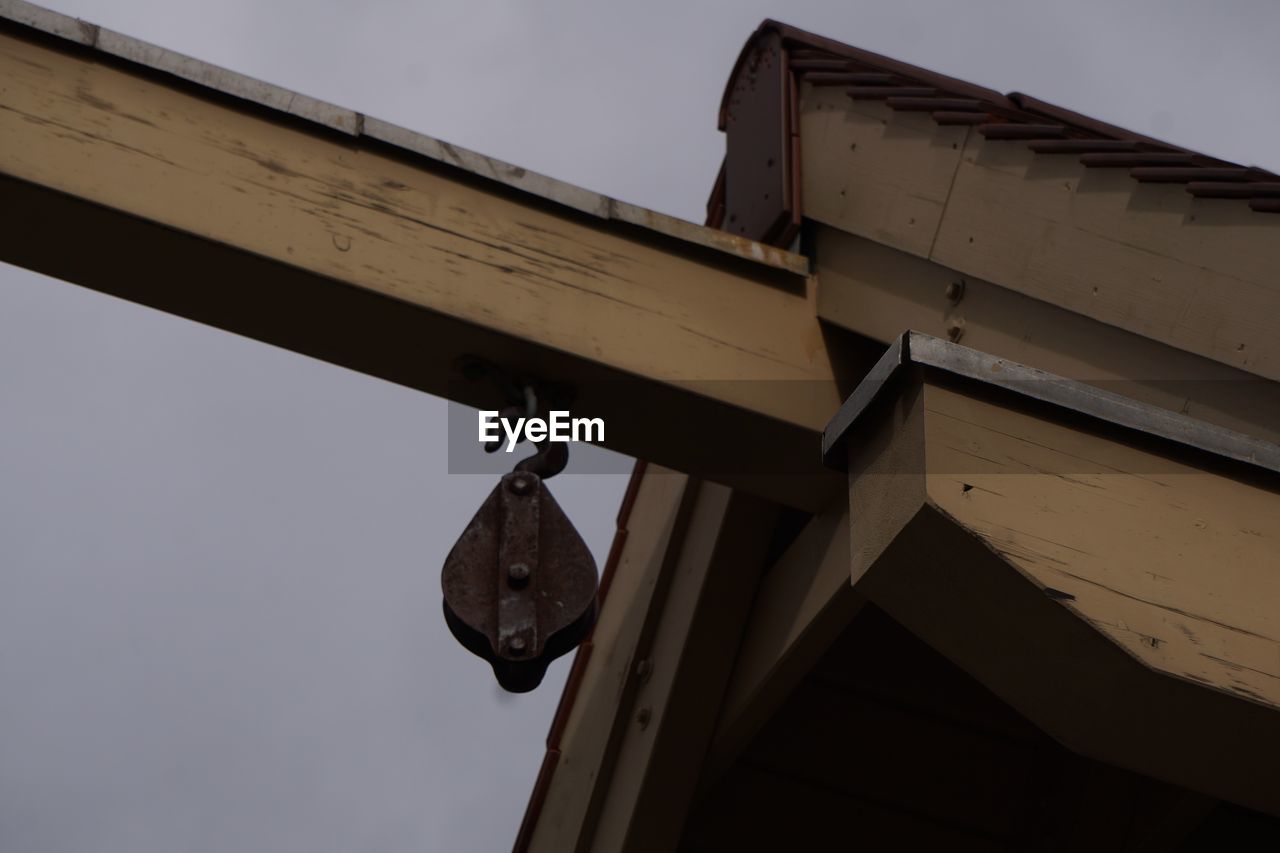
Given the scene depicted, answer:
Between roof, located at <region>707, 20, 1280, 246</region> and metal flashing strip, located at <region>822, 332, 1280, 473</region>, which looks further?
roof, located at <region>707, 20, 1280, 246</region>

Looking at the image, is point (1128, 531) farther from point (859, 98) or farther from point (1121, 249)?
point (859, 98)

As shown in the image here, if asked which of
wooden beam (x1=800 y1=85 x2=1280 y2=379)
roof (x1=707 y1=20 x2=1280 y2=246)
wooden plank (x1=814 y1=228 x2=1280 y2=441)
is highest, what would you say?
roof (x1=707 y1=20 x2=1280 y2=246)

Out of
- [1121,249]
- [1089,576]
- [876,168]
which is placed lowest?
[1089,576]

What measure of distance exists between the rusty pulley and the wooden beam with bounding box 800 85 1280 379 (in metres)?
0.85

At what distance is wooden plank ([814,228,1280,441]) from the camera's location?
7.04 feet

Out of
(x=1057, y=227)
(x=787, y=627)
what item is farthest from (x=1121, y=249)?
(x=787, y=627)

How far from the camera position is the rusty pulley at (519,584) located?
2156mm

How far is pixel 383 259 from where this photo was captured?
2.50 m

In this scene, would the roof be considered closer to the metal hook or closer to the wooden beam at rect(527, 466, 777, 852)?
the wooden beam at rect(527, 466, 777, 852)

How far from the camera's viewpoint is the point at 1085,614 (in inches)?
65.8

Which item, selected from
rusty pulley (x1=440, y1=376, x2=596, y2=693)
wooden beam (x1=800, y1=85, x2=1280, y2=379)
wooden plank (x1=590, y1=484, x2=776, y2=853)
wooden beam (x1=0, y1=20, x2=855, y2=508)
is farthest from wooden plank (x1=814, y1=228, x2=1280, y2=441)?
rusty pulley (x1=440, y1=376, x2=596, y2=693)

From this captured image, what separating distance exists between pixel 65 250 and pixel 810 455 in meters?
1.31

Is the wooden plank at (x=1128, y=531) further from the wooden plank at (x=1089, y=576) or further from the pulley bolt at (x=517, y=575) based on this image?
the pulley bolt at (x=517, y=575)

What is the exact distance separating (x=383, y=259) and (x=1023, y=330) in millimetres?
1059
